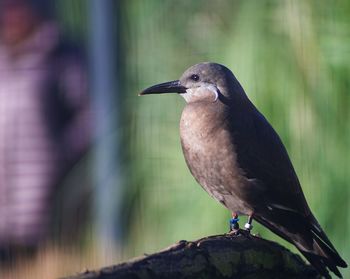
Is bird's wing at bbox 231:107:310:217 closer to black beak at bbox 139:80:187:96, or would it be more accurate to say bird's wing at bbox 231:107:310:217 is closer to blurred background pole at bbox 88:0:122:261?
black beak at bbox 139:80:187:96

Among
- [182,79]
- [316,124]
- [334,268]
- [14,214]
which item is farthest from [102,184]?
[334,268]

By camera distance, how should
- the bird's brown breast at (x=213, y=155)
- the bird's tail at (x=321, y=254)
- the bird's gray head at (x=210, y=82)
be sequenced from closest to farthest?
the bird's tail at (x=321, y=254) → the bird's brown breast at (x=213, y=155) → the bird's gray head at (x=210, y=82)

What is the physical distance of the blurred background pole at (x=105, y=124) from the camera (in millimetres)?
5645

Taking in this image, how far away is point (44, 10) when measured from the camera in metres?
5.99

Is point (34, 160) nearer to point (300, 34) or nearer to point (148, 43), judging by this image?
point (148, 43)

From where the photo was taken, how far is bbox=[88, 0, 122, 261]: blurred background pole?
564 cm

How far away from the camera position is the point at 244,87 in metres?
5.41

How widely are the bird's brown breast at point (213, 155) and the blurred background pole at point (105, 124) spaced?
1945 mm

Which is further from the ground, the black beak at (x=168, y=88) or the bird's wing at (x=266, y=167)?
the black beak at (x=168, y=88)

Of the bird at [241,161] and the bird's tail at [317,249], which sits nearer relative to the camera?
the bird's tail at [317,249]

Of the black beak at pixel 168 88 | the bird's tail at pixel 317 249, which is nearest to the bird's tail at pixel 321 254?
the bird's tail at pixel 317 249

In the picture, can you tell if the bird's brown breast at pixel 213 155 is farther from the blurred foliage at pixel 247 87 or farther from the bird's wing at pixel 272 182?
the blurred foliage at pixel 247 87

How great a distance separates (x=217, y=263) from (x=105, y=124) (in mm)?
2839

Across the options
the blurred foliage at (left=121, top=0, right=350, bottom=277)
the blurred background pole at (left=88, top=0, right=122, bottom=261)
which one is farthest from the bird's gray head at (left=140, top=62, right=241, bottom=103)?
the blurred background pole at (left=88, top=0, right=122, bottom=261)
